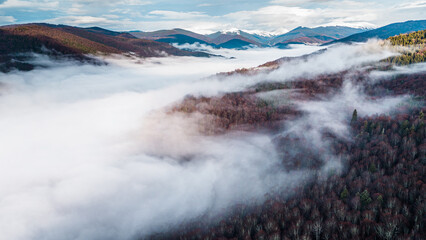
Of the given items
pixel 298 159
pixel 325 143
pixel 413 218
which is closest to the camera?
pixel 413 218

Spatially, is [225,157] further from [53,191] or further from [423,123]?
[53,191]

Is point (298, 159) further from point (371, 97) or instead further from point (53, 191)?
point (53, 191)

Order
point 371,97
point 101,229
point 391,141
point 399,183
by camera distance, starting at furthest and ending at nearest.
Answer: point 371,97 < point 101,229 < point 391,141 < point 399,183

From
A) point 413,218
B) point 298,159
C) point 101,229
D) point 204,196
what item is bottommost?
point 101,229

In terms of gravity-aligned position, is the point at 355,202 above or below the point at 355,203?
above

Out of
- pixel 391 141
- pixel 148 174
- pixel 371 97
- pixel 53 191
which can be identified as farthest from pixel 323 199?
pixel 53 191

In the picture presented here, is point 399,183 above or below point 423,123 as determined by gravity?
below

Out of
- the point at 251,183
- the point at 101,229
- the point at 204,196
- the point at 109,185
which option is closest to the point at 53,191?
the point at 109,185

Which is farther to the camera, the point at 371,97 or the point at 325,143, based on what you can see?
the point at 371,97

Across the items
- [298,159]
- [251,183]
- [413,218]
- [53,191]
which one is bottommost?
[53,191]
